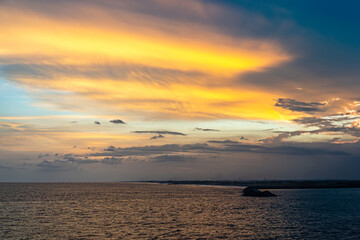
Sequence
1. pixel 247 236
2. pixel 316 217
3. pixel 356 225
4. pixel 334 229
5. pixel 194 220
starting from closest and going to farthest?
pixel 247 236
pixel 334 229
pixel 356 225
pixel 194 220
pixel 316 217

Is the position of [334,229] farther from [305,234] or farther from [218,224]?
[218,224]

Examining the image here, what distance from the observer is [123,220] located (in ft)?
229

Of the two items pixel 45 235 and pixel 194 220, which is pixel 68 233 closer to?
pixel 45 235

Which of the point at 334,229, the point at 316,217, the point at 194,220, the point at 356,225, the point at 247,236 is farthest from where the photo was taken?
the point at 316,217

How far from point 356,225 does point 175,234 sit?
3543 cm

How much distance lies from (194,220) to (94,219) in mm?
21574

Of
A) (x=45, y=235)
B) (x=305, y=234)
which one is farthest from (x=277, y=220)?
(x=45, y=235)

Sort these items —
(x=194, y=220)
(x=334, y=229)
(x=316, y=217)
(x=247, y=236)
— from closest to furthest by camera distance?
(x=247, y=236) < (x=334, y=229) < (x=194, y=220) < (x=316, y=217)

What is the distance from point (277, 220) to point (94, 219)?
39256mm

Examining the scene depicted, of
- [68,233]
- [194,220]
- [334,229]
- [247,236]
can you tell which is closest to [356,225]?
[334,229]

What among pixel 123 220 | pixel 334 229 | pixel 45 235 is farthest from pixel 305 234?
pixel 45 235

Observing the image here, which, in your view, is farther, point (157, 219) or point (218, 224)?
point (157, 219)

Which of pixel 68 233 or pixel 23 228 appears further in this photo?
pixel 23 228

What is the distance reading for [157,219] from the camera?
7125cm
